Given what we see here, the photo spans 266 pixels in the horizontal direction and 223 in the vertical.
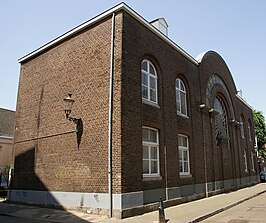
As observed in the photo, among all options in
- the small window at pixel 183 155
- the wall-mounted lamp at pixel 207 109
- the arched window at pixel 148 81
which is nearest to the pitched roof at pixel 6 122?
the small window at pixel 183 155

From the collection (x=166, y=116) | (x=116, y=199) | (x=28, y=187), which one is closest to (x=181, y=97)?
(x=166, y=116)

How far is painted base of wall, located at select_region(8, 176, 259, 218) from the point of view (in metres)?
10.1

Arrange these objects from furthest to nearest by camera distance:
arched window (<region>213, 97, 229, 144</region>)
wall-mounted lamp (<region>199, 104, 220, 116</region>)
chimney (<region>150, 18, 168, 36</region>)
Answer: arched window (<region>213, 97, 229, 144</region>) → wall-mounted lamp (<region>199, 104, 220, 116</region>) → chimney (<region>150, 18, 168, 36</region>)

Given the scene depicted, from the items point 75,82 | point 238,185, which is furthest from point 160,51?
point 238,185

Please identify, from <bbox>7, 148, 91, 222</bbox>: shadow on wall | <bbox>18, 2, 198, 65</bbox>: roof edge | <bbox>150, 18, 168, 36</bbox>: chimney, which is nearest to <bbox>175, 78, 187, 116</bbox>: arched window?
<bbox>18, 2, 198, 65</bbox>: roof edge

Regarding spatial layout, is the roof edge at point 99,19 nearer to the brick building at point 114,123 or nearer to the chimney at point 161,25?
the brick building at point 114,123

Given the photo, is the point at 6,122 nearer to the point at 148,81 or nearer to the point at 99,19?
the point at 99,19

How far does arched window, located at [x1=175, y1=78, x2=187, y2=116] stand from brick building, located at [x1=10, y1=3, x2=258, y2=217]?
6 centimetres

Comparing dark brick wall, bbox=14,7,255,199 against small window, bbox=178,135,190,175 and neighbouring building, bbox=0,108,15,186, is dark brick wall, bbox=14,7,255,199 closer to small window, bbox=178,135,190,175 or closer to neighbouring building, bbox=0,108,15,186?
small window, bbox=178,135,190,175

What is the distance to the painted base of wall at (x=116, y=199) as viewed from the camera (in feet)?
33.0

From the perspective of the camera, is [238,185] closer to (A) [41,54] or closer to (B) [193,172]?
(B) [193,172]

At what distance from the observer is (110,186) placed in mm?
10172

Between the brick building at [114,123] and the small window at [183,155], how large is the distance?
6 centimetres

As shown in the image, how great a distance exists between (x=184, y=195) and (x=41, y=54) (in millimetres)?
11101
